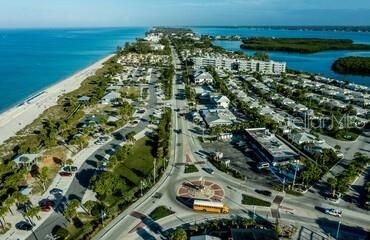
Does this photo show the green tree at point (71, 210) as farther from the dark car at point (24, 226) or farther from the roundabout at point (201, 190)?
the roundabout at point (201, 190)

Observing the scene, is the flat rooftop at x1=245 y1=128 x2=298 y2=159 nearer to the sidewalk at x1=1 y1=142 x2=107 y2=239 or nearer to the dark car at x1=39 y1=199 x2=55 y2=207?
the sidewalk at x1=1 y1=142 x2=107 y2=239

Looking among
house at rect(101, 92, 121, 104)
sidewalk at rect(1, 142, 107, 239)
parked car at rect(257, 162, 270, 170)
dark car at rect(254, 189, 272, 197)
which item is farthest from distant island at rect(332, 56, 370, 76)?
sidewalk at rect(1, 142, 107, 239)

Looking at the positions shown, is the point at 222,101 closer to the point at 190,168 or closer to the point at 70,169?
the point at 190,168

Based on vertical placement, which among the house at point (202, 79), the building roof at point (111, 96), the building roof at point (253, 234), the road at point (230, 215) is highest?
the house at point (202, 79)

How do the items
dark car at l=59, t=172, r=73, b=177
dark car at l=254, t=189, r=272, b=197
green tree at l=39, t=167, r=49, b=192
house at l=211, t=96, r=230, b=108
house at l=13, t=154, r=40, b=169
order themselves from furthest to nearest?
house at l=211, t=96, r=230, b=108
house at l=13, t=154, r=40, b=169
dark car at l=59, t=172, r=73, b=177
green tree at l=39, t=167, r=49, b=192
dark car at l=254, t=189, r=272, b=197

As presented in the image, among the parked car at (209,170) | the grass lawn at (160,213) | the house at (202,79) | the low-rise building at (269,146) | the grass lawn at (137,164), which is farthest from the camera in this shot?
the house at (202,79)

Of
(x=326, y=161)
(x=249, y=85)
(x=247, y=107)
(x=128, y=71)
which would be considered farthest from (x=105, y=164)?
(x=128, y=71)

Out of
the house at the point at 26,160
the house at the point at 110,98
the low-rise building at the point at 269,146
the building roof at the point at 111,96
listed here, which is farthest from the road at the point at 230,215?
the building roof at the point at 111,96
